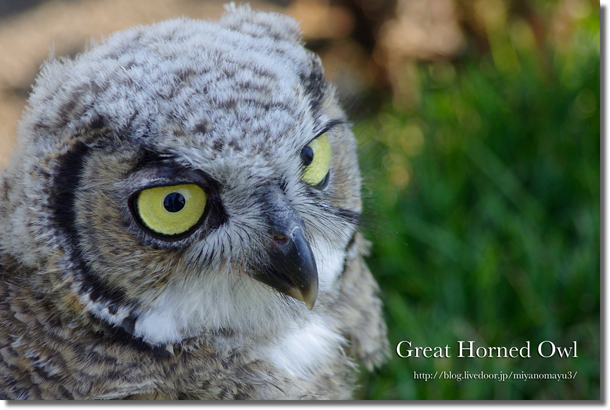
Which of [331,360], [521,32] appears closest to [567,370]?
[331,360]

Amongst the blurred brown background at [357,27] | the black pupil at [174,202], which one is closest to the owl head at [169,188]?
the black pupil at [174,202]

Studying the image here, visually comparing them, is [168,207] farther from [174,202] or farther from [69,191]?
[69,191]

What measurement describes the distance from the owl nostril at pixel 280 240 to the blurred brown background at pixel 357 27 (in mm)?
2366

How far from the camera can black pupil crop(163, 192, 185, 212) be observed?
3.79 ft

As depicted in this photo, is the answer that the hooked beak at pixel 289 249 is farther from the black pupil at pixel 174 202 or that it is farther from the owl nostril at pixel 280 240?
the black pupil at pixel 174 202

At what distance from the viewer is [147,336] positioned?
1268mm

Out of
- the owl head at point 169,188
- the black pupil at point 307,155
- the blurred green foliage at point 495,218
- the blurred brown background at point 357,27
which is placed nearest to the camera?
the owl head at point 169,188

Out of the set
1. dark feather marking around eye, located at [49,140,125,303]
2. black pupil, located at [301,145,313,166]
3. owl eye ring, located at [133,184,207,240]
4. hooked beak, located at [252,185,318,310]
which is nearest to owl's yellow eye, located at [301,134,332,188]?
black pupil, located at [301,145,313,166]

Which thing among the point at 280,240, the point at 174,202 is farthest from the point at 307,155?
the point at 174,202

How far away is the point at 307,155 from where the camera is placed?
1.31m

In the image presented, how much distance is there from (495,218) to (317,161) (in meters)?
1.73

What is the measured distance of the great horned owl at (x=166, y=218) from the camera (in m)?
1.15
